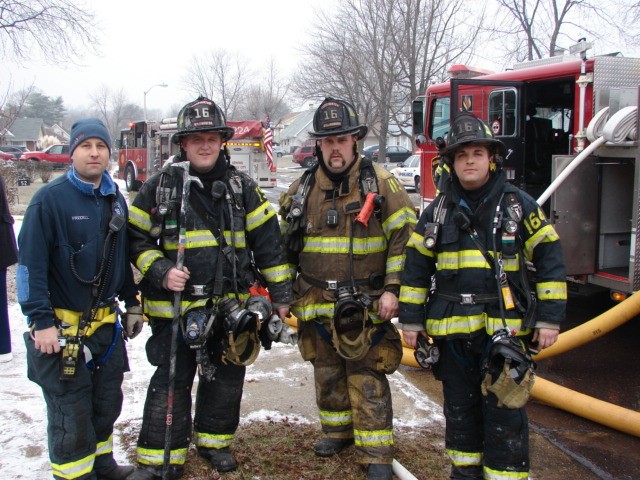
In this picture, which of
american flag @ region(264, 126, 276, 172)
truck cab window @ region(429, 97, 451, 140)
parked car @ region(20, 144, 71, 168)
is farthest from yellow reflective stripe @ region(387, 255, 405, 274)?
parked car @ region(20, 144, 71, 168)

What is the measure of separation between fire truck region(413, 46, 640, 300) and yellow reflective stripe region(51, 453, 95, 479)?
115 inches

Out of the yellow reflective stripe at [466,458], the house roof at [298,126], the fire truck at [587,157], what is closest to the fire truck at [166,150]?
the fire truck at [587,157]

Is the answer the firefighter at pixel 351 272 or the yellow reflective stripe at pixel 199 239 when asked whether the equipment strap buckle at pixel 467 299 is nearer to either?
the firefighter at pixel 351 272

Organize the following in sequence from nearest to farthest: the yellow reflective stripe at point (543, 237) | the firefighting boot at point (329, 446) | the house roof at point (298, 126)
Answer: the yellow reflective stripe at point (543, 237)
the firefighting boot at point (329, 446)
the house roof at point (298, 126)

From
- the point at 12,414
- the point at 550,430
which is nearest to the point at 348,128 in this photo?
the point at 550,430

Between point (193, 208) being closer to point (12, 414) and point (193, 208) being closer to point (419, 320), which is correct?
point (419, 320)

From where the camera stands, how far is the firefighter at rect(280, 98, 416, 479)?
331 cm

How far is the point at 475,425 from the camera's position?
3.05 m

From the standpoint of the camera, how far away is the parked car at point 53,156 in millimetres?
34094

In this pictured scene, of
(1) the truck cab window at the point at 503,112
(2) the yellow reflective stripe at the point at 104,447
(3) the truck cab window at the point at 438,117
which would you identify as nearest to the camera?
(2) the yellow reflective stripe at the point at 104,447

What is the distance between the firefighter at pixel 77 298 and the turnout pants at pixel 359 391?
3.71ft

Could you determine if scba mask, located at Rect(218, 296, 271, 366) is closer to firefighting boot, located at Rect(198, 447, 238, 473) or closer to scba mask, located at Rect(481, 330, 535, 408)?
firefighting boot, located at Rect(198, 447, 238, 473)

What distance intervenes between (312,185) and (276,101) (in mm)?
58879

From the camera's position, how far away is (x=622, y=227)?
553 cm
